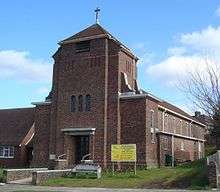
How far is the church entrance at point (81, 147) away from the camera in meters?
41.1

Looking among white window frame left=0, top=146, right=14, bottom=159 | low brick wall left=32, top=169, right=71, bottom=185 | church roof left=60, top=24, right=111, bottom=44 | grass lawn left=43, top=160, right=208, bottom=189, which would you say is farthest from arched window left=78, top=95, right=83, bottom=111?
white window frame left=0, top=146, right=14, bottom=159

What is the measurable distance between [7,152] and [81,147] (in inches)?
478

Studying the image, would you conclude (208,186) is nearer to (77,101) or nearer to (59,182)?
(59,182)

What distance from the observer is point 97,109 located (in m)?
40.2

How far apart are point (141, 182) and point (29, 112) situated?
28589mm

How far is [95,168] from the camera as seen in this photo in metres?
33.1

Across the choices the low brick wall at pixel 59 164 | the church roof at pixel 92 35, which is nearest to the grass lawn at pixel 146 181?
the low brick wall at pixel 59 164

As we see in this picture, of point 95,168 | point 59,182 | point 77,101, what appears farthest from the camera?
point 77,101

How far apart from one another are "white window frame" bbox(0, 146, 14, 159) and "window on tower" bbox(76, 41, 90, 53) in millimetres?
14755

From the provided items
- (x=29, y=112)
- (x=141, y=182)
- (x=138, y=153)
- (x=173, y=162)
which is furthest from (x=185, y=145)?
(x=141, y=182)

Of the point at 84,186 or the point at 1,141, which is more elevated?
the point at 1,141

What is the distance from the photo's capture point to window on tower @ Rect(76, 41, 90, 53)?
42.0 metres

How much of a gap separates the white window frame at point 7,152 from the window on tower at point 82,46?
14.8 m

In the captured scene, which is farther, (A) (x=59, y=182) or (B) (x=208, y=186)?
(A) (x=59, y=182)
